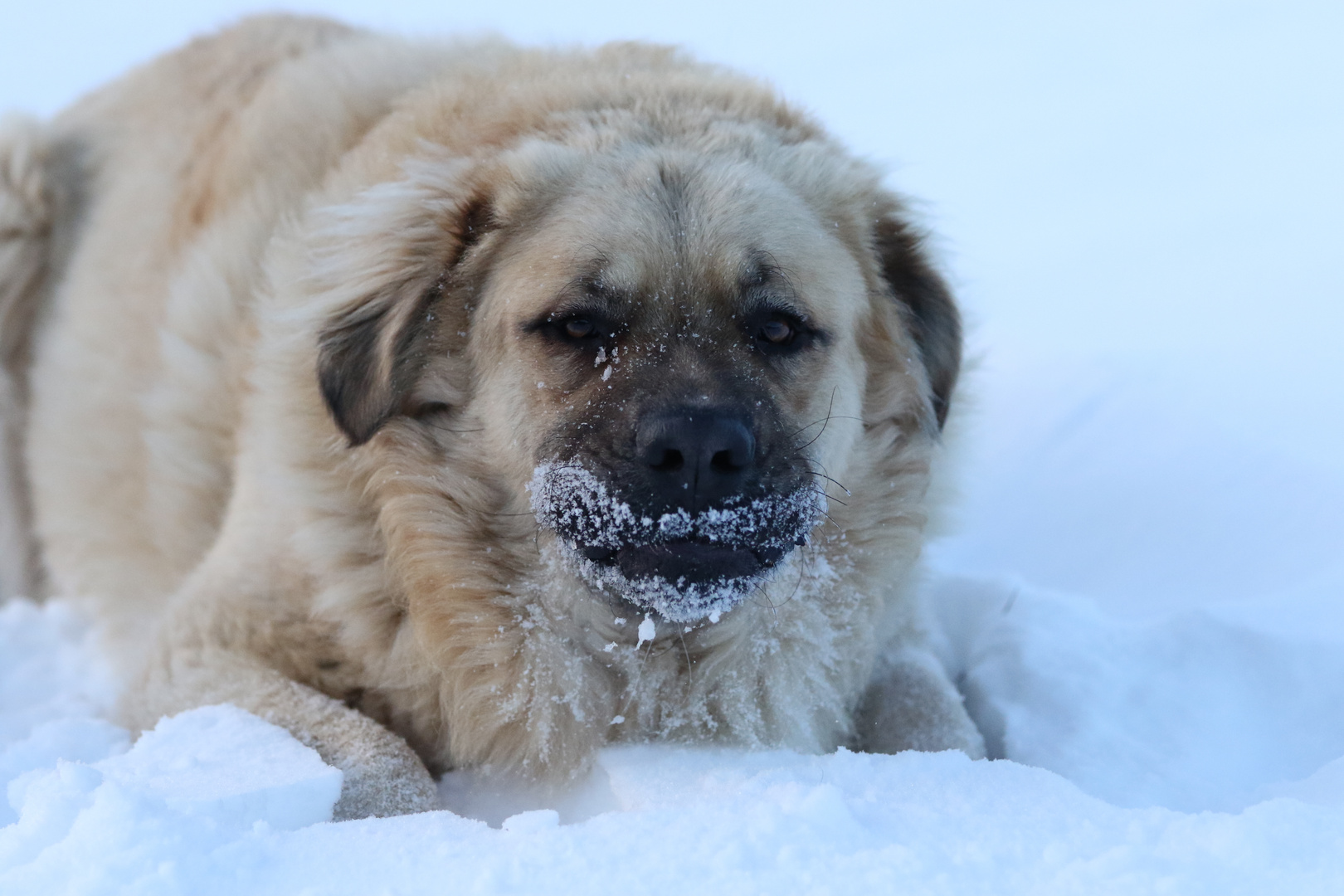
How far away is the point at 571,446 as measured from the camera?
2.47 metres

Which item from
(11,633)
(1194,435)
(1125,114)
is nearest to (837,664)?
(1194,435)

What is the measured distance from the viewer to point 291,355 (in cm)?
301

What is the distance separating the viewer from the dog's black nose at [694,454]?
2.27m

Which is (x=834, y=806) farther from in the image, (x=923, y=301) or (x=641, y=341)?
(x=923, y=301)

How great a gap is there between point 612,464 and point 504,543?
1.53 ft

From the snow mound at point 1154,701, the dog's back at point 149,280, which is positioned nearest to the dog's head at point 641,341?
the snow mound at point 1154,701

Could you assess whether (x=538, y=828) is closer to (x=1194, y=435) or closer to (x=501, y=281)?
(x=501, y=281)

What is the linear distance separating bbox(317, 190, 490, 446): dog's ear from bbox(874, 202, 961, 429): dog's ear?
1090mm

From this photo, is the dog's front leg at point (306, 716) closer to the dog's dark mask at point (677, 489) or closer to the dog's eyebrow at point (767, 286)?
the dog's dark mask at point (677, 489)

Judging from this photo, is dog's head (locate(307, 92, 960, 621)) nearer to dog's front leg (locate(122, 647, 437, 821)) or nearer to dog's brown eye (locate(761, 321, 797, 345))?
dog's brown eye (locate(761, 321, 797, 345))

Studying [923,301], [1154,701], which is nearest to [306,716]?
[923,301]

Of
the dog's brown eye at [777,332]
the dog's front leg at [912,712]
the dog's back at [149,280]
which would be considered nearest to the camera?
the dog's brown eye at [777,332]

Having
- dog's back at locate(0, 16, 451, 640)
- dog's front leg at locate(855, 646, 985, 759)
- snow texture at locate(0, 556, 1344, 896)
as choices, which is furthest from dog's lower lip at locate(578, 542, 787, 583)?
dog's back at locate(0, 16, 451, 640)

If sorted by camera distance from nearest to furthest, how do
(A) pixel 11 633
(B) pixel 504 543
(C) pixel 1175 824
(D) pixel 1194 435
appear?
(C) pixel 1175 824 < (B) pixel 504 543 < (A) pixel 11 633 < (D) pixel 1194 435
